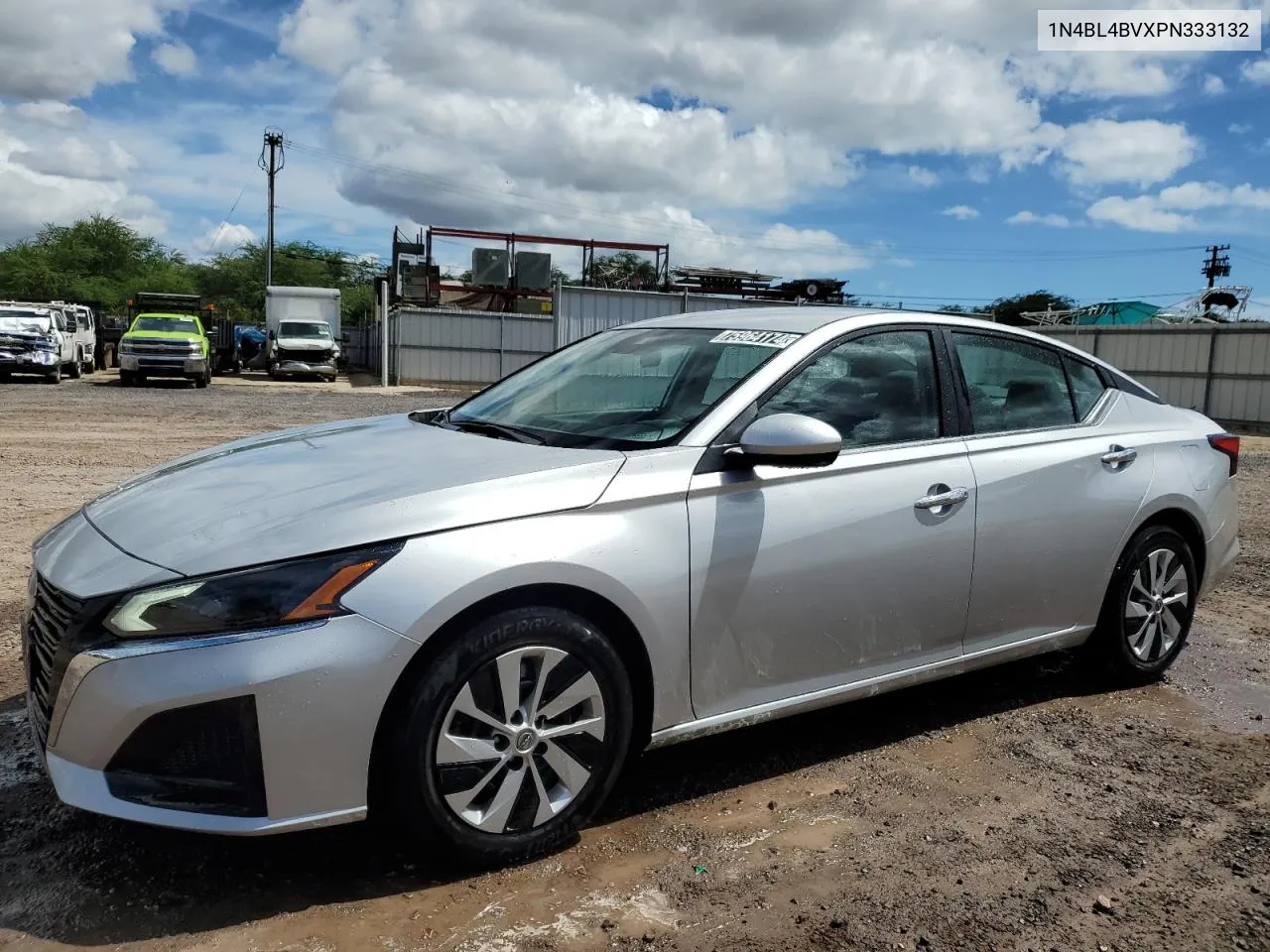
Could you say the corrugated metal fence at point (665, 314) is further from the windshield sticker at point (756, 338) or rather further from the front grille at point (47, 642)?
the front grille at point (47, 642)

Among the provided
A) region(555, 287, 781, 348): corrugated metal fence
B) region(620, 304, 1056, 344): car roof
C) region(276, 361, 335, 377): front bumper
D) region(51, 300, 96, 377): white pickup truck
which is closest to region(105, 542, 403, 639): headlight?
→ region(620, 304, 1056, 344): car roof

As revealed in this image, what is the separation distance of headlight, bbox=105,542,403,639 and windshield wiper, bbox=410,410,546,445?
0.98 m

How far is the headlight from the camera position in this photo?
96.6 inches

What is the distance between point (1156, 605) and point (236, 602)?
380 centimetres

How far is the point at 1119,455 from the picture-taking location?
4.21 meters

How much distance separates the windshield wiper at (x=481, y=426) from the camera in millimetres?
3389

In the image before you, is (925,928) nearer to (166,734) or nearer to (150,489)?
(166,734)

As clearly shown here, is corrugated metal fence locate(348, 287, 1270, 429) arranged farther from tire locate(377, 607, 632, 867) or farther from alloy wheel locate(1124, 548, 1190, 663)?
tire locate(377, 607, 632, 867)

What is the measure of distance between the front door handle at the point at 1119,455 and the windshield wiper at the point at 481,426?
2.37m

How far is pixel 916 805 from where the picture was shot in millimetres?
3354

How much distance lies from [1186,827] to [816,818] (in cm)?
117

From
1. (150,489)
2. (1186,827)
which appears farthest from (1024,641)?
(150,489)

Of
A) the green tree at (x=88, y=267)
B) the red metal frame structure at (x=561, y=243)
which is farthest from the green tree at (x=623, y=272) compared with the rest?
the green tree at (x=88, y=267)

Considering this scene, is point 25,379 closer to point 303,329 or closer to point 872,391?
point 303,329
